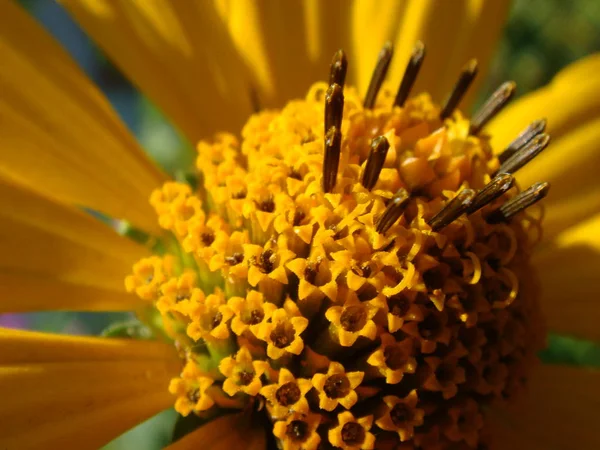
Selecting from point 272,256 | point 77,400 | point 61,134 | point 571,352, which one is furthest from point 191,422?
point 571,352

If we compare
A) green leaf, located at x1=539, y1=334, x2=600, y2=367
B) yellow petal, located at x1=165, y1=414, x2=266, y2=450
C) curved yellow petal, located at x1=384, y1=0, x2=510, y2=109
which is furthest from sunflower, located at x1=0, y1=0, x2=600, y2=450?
green leaf, located at x1=539, y1=334, x2=600, y2=367

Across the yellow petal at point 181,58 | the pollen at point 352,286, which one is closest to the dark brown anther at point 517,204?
the pollen at point 352,286

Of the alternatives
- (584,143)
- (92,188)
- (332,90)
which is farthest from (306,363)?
(584,143)

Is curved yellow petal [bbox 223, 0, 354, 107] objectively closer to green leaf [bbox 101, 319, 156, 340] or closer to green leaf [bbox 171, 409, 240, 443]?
green leaf [bbox 101, 319, 156, 340]

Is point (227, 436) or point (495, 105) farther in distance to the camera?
point (495, 105)

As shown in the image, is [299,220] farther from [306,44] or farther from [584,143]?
[584,143]

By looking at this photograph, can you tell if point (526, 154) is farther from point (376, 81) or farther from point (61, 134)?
point (61, 134)
